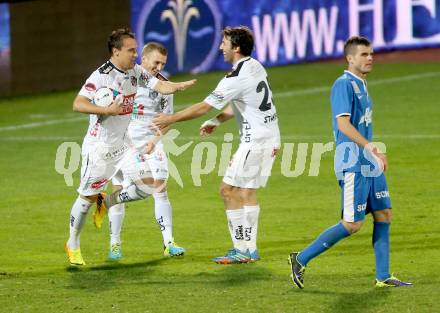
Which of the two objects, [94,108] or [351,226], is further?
[94,108]

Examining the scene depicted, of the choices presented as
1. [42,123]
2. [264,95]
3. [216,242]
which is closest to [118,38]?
[264,95]

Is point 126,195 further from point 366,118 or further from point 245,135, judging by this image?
point 366,118

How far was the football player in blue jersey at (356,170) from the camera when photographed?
9.84 m

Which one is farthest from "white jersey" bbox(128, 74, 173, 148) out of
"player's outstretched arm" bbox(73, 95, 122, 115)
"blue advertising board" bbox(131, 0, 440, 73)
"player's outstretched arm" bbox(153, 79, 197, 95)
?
"blue advertising board" bbox(131, 0, 440, 73)

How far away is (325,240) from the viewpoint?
10062 millimetres

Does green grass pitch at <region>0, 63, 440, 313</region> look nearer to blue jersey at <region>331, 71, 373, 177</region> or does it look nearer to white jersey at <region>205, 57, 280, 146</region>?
blue jersey at <region>331, 71, 373, 177</region>

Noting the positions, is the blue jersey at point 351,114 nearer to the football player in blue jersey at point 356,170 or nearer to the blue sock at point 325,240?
the football player in blue jersey at point 356,170

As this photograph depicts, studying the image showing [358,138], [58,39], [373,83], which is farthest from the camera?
[58,39]

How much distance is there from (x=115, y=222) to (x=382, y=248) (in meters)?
3.10

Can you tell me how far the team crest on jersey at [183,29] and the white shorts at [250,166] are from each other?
723 inches

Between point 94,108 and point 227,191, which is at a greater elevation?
point 94,108

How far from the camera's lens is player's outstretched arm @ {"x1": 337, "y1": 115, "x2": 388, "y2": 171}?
9609mm

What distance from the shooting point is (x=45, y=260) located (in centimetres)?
1195

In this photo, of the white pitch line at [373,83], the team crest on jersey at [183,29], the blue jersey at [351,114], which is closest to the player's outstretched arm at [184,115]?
the blue jersey at [351,114]
